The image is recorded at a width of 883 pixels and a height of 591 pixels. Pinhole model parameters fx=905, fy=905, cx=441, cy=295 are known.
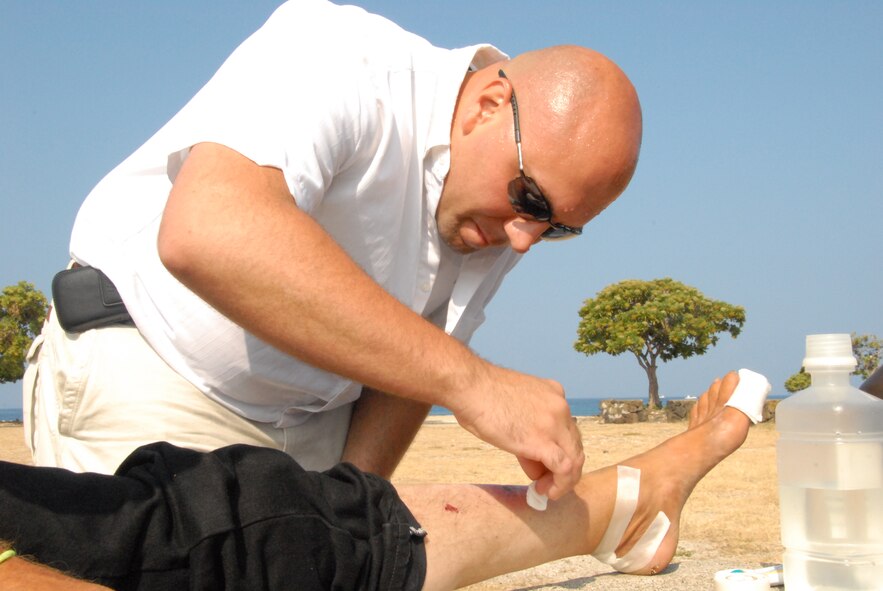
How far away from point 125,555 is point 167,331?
100 centimetres

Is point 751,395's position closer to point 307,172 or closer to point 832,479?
point 832,479

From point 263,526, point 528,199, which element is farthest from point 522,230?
point 263,526

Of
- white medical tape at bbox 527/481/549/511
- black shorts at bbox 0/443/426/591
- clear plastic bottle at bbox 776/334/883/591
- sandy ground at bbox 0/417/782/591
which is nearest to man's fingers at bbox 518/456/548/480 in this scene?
white medical tape at bbox 527/481/549/511

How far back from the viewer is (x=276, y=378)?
8.30 ft

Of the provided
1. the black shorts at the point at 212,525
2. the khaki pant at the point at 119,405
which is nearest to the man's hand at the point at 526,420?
the black shorts at the point at 212,525

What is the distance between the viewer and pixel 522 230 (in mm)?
2549

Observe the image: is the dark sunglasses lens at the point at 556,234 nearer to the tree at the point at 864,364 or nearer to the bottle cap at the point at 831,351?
the bottle cap at the point at 831,351

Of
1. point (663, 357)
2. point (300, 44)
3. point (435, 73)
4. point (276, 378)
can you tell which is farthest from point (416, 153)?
point (663, 357)

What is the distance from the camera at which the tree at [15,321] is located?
32.1 meters

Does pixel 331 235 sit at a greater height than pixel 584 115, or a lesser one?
lesser

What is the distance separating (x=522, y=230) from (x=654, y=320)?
1324 inches

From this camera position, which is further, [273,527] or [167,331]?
[167,331]

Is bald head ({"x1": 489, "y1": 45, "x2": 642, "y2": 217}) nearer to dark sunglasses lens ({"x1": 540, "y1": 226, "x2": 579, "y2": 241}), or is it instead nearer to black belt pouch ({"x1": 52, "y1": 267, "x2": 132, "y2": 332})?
dark sunglasses lens ({"x1": 540, "y1": 226, "x2": 579, "y2": 241})

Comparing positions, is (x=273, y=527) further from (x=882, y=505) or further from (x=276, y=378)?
(x=882, y=505)
